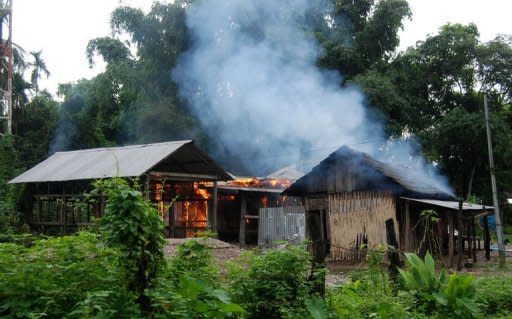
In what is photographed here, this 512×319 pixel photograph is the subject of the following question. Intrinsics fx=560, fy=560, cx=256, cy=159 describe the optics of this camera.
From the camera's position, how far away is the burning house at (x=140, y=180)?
744 inches

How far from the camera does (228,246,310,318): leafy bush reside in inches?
260

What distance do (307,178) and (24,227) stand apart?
1042cm

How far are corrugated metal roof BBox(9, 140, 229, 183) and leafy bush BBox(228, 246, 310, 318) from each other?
1077 centimetres

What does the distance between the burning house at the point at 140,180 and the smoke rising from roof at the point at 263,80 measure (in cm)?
918

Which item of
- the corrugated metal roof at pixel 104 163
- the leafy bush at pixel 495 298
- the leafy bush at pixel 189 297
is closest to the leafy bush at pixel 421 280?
the leafy bush at pixel 495 298

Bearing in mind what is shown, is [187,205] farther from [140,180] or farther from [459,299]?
[459,299]

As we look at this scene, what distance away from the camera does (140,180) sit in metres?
18.0

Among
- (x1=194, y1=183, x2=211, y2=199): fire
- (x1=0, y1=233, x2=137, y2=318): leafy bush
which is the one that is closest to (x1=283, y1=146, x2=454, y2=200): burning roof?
(x1=194, y1=183, x2=211, y2=199): fire

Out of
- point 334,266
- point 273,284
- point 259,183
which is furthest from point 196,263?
point 259,183

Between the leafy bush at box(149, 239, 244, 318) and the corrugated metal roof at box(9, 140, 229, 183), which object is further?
the corrugated metal roof at box(9, 140, 229, 183)

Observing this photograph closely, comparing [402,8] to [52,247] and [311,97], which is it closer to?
[311,97]

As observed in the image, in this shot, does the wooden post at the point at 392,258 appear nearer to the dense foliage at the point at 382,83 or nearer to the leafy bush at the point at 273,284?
the leafy bush at the point at 273,284

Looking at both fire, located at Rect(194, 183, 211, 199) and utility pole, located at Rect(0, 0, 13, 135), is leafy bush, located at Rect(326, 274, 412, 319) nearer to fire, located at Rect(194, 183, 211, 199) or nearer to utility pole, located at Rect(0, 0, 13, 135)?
fire, located at Rect(194, 183, 211, 199)

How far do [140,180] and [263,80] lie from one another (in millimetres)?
15569
